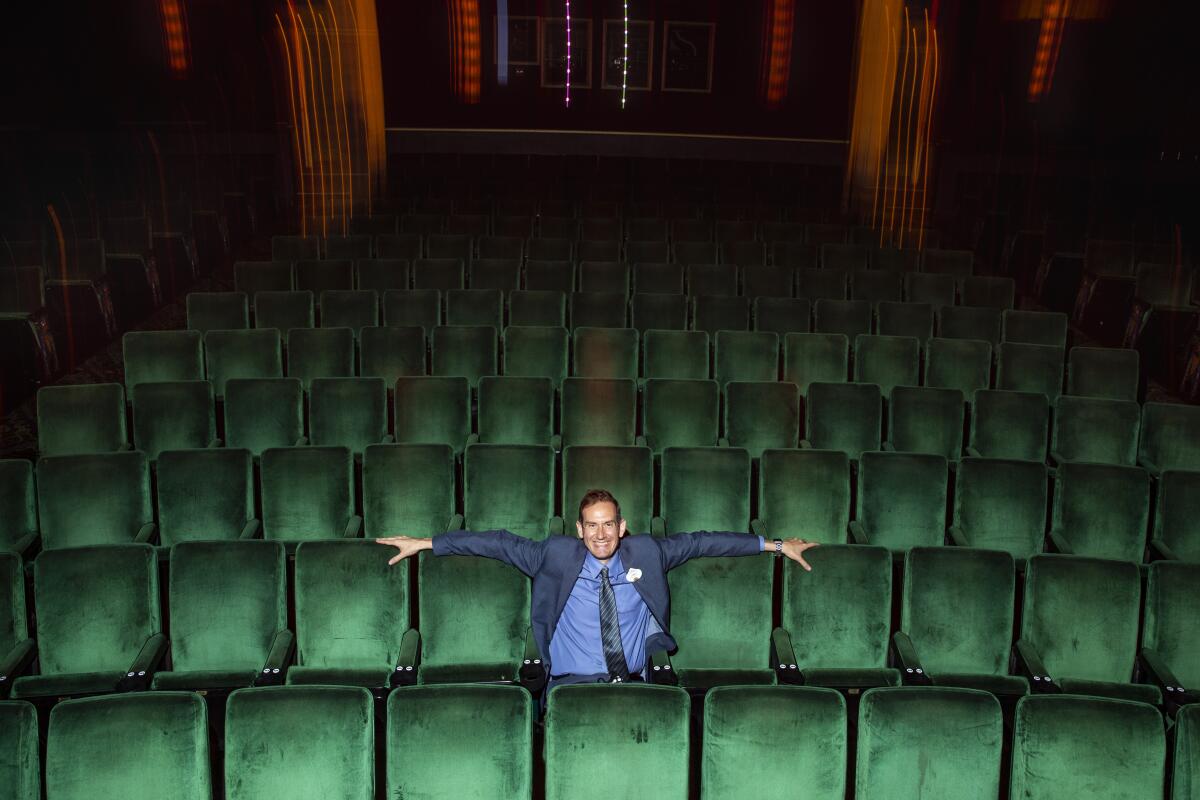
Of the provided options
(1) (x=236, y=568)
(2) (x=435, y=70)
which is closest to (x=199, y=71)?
(2) (x=435, y=70)

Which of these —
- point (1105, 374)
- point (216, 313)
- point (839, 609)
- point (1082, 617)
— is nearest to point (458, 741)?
point (839, 609)

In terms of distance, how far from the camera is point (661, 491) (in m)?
1.99

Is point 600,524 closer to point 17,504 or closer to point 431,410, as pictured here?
point 431,410

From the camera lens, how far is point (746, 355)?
2607mm

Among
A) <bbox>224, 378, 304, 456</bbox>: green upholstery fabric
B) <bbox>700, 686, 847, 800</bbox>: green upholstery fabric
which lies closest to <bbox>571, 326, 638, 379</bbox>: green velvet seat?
<bbox>224, 378, 304, 456</bbox>: green upholstery fabric

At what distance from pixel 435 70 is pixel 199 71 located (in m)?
1.81

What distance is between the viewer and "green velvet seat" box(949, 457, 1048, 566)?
6.45ft

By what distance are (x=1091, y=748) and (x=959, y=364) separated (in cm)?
144

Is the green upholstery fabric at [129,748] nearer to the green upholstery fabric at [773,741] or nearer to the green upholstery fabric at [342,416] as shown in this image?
the green upholstery fabric at [773,741]

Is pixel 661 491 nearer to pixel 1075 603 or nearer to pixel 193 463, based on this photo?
pixel 1075 603

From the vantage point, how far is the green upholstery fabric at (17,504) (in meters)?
1.86

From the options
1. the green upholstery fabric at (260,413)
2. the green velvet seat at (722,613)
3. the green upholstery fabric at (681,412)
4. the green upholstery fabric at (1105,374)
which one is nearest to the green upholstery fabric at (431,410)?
the green upholstery fabric at (260,413)

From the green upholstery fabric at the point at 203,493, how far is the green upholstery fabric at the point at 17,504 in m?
0.24

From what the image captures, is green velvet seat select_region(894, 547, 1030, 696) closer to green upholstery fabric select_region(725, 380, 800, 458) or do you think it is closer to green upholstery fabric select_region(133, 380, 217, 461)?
green upholstery fabric select_region(725, 380, 800, 458)
